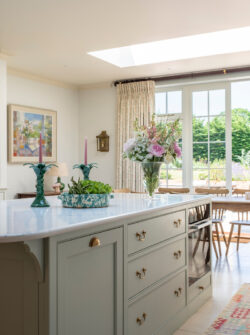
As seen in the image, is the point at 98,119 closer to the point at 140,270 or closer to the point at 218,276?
the point at 218,276

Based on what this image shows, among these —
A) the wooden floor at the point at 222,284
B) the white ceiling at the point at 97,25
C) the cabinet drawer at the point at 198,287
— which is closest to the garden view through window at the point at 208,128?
the white ceiling at the point at 97,25

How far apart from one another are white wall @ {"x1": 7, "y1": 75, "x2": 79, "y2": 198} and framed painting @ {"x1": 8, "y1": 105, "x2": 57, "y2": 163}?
134 mm

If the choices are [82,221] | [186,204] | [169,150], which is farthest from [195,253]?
[82,221]

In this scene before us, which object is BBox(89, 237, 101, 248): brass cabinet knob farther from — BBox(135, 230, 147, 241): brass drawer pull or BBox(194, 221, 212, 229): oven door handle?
BBox(194, 221, 212, 229): oven door handle

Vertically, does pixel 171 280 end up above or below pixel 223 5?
below

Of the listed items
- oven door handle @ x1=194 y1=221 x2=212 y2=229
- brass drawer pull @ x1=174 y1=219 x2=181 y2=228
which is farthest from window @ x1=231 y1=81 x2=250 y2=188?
brass drawer pull @ x1=174 y1=219 x2=181 y2=228

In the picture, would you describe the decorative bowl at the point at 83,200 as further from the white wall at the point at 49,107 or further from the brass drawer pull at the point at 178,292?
the white wall at the point at 49,107

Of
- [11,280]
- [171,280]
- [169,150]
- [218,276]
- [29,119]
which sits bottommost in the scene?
[218,276]

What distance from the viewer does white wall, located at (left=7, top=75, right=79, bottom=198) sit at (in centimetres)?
682

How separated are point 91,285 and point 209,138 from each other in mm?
5519

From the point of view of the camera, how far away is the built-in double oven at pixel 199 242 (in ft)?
11.0

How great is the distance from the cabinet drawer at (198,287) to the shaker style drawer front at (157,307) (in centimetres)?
16

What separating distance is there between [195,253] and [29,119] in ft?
14.5

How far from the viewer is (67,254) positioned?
1.84 m
